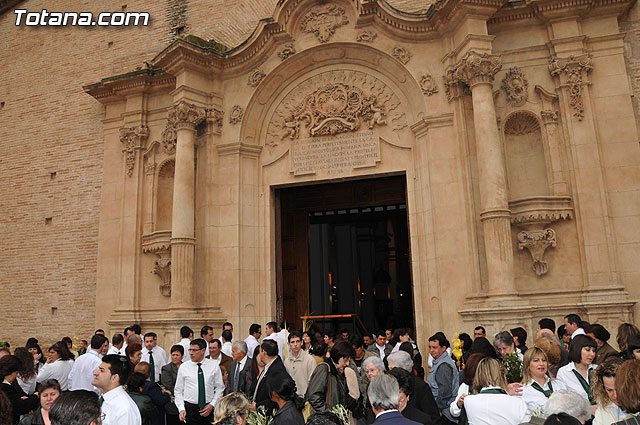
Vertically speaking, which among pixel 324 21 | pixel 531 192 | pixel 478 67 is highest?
pixel 324 21

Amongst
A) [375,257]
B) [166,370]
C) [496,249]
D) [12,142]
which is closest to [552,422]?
[166,370]

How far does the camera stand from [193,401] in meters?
6.77

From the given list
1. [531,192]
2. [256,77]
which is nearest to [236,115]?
[256,77]

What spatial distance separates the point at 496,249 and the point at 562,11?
17.2 feet

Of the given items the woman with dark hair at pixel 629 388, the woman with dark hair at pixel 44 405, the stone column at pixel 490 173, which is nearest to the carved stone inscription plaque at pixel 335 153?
the stone column at pixel 490 173

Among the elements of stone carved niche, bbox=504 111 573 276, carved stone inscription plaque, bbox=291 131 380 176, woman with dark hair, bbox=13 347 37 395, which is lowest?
woman with dark hair, bbox=13 347 37 395

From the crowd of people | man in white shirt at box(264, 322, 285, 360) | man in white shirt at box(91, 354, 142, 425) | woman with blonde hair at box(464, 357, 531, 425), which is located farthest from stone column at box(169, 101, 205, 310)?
woman with blonde hair at box(464, 357, 531, 425)

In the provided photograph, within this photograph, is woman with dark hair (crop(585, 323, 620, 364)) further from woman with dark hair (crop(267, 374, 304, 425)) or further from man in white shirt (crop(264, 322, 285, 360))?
man in white shirt (crop(264, 322, 285, 360))

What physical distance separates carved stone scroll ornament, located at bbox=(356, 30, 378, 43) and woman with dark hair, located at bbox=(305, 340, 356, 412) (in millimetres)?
8799

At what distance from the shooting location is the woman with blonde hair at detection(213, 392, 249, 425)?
3.85 m

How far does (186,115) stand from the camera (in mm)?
13039

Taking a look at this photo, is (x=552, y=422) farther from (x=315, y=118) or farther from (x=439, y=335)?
(x=315, y=118)

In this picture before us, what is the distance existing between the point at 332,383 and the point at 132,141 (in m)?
10.9

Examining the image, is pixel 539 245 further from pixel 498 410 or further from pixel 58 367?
pixel 58 367
